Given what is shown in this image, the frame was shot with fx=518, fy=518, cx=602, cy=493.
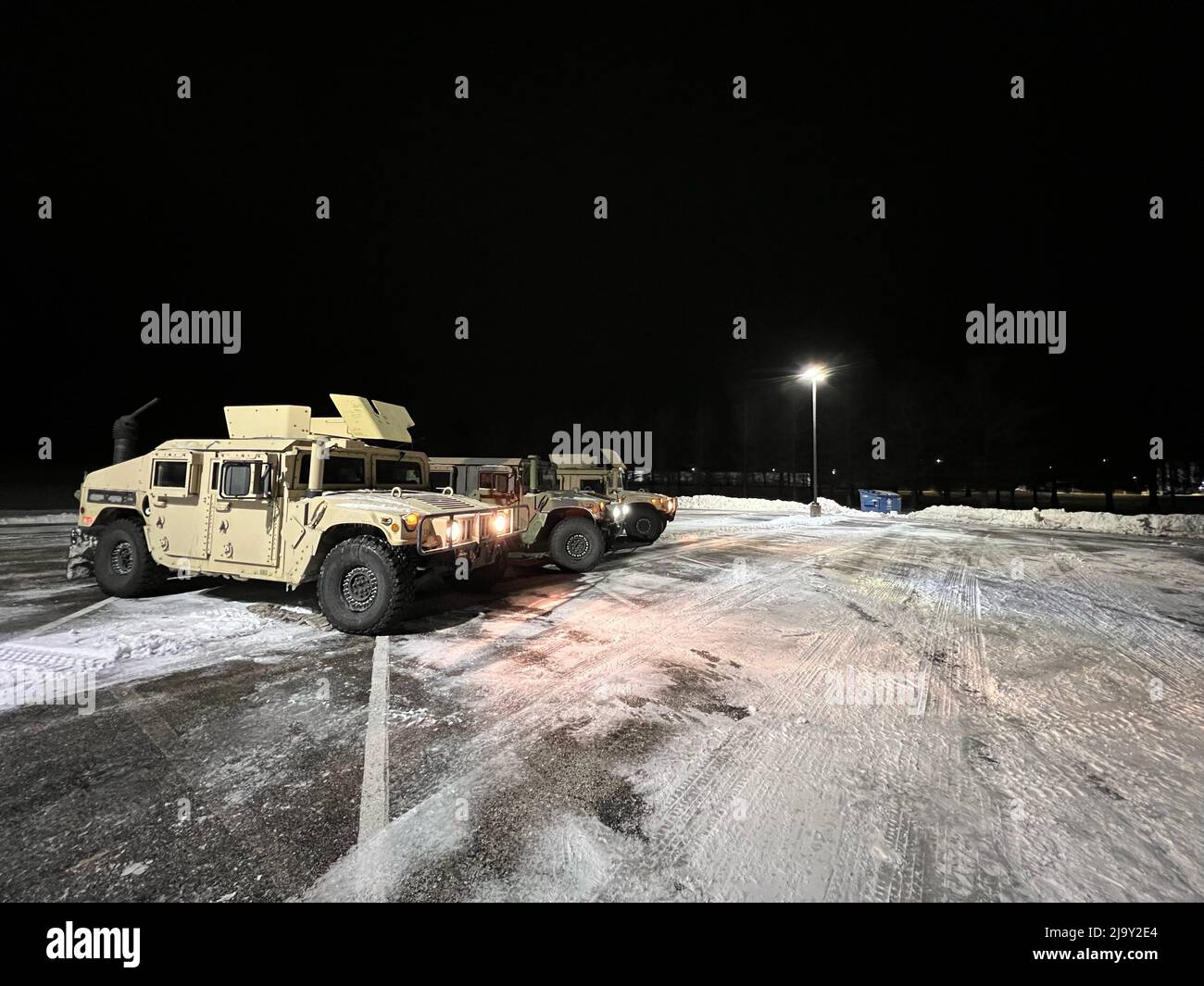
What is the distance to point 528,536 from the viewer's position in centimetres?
930

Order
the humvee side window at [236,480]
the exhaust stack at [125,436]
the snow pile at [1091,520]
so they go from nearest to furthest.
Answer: the humvee side window at [236,480], the exhaust stack at [125,436], the snow pile at [1091,520]

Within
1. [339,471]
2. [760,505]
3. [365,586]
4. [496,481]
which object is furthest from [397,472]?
[760,505]

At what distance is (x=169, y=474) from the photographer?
659 cm

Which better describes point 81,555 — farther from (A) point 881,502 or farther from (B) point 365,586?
(A) point 881,502

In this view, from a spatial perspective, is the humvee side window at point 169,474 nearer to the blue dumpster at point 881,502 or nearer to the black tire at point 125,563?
the black tire at point 125,563

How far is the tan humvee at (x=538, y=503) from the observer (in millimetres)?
8914

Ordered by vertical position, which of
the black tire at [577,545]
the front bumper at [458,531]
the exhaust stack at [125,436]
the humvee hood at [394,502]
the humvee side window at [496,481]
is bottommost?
the black tire at [577,545]

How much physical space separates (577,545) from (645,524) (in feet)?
14.2

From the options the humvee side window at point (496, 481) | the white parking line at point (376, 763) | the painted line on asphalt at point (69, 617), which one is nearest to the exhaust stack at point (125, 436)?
the painted line on asphalt at point (69, 617)

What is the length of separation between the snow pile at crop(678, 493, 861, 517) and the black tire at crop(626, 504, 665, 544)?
14.7 metres

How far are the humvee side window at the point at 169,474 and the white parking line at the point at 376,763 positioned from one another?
4191 mm

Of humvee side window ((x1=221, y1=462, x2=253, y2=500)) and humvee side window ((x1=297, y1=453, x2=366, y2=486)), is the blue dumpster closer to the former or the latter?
humvee side window ((x1=297, y1=453, x2=366, y2=486))

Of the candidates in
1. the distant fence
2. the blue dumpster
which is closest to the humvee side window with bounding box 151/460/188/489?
the distant fence
